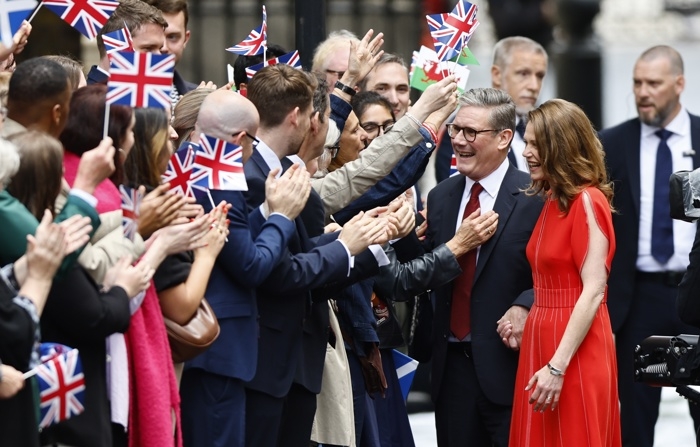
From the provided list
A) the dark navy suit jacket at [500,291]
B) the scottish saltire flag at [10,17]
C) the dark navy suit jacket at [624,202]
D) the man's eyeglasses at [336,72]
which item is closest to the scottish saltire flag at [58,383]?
the scottish saltire flag at [10,17]

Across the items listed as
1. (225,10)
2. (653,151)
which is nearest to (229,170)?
(653,151)

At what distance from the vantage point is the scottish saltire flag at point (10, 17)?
5.37 m

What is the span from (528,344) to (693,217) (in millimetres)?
937

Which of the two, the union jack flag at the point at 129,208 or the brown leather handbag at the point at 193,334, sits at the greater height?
the union jack flag at the point at 129,208

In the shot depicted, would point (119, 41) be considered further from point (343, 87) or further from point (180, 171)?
point (343, 87)

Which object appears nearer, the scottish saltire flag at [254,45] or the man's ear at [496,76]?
the scottish saltire flag at [254,45]

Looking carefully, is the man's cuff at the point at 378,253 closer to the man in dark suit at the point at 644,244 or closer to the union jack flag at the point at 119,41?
the union jack flag at the point at 119,41

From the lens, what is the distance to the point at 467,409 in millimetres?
6762

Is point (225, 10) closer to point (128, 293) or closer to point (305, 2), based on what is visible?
point (305, 2)

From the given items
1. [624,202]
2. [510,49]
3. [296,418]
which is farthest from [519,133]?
[296,418]

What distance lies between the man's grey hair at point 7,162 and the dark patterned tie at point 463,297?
2.90 metres

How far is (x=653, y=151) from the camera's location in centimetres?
859

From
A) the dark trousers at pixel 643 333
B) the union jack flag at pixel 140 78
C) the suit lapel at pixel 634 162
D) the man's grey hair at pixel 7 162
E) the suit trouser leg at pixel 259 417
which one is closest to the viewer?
the man's grey hair at pixel 7 162

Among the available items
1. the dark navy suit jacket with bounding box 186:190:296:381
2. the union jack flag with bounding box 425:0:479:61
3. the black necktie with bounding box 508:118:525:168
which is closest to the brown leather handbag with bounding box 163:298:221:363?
the dark navy suit jacket with bounding box 186:190:296:381
